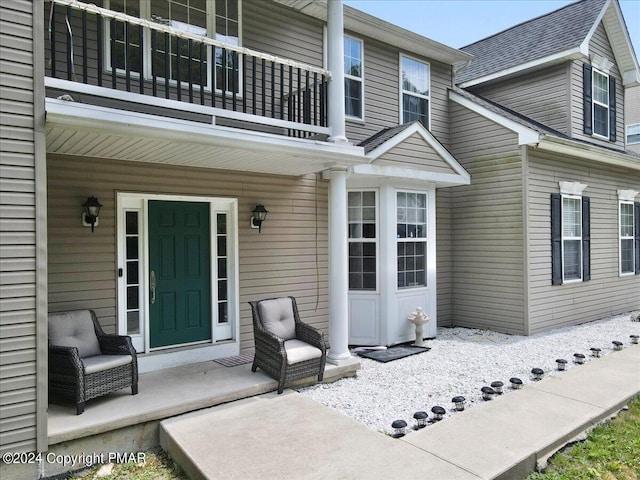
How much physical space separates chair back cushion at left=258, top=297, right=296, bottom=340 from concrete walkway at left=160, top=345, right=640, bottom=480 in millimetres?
783

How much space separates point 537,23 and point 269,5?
25.9ft

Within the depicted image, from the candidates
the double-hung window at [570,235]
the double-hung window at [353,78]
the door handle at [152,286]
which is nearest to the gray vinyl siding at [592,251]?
the double-hung window at [570,235]

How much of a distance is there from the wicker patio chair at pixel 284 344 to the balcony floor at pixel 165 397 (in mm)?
175

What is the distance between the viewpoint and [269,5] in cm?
643

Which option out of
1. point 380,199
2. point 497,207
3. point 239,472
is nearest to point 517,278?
point 497,207

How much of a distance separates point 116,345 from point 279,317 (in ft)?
6.07

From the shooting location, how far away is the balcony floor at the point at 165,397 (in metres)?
3.61

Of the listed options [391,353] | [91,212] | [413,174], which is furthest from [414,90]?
[91,212]

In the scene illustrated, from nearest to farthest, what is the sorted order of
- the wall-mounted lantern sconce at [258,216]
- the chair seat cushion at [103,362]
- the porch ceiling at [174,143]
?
the porch ceiling at [174,143]
the chair seat cushion at [103,362]
the wall-mounted lantern sconce at [258,216]

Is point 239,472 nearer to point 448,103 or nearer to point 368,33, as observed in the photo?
point 368,33

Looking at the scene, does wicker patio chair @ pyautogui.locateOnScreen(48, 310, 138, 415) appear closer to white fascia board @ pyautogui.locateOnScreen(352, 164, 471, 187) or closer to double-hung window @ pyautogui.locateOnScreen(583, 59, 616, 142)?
white fascia board @ pyautogui.locateOnScreen(352, 164, 471, 187)

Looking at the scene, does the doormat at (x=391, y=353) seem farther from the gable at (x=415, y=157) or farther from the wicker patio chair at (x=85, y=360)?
the wicker patio chair at (x=85, y=360)

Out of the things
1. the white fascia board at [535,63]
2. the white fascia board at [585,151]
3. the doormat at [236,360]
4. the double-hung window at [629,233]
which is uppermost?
the white fascia board at [535,63]

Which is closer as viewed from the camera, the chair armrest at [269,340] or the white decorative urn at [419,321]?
the chair armrest at [269,340]
